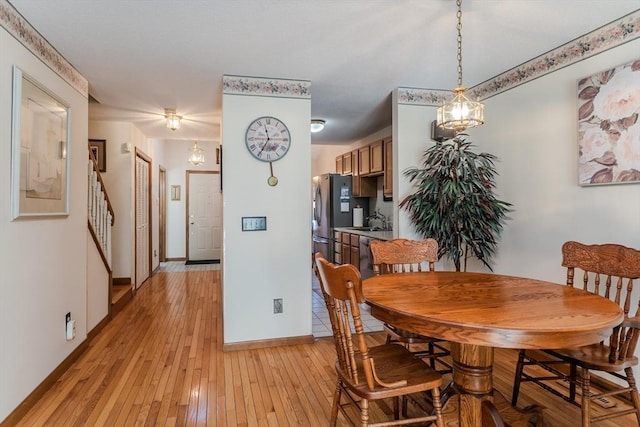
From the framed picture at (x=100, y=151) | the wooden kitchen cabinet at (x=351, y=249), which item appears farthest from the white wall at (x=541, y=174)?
the framed picture at (x=100, y=151)

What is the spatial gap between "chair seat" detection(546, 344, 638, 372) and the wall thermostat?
218 cm

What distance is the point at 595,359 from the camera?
1.62m

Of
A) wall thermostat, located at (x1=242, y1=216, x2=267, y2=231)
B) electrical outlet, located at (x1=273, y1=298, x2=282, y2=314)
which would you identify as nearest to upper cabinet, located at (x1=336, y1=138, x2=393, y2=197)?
wall thermostat, located at (x1=242, y1=216, x2=267, y2=231)

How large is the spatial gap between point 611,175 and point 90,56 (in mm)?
3633

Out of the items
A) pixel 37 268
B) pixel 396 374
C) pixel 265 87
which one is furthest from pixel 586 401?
pixel 37 268

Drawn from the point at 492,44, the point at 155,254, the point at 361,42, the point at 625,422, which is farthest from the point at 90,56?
the point at 155,254

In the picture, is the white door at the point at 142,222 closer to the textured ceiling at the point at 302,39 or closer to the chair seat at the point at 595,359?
the textured ceiling at the point at 302,39

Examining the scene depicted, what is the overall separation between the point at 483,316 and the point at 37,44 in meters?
2.94

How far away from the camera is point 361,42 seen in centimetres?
234

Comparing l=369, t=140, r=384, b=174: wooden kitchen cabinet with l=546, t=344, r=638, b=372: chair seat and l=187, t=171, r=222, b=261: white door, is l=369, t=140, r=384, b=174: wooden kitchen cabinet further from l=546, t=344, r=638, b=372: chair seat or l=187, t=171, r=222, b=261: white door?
l=187, t=171, r=222, b=261: white door

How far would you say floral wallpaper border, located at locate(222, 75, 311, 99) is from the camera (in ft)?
9.62

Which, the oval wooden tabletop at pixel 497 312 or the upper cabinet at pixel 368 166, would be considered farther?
the upper cabinet at pixel 368 166

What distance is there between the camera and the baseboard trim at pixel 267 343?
9.55ft

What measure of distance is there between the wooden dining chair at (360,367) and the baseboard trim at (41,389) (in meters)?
1.74
